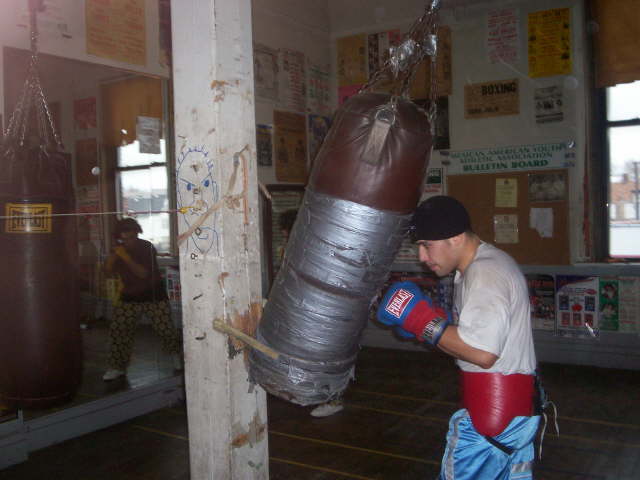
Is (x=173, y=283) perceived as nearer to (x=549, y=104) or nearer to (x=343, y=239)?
(x=549, y=104)

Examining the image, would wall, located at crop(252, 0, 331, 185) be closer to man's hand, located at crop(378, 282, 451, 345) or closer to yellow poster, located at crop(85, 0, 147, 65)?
yellow poster, located at crop(85, 0, 147, 65)

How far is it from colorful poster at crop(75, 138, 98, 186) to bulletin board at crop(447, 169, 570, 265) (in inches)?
141

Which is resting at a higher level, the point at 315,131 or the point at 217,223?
the point at 315,131

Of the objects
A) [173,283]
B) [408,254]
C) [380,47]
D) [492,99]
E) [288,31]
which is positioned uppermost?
[288,31]

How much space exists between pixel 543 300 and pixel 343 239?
4594 mm

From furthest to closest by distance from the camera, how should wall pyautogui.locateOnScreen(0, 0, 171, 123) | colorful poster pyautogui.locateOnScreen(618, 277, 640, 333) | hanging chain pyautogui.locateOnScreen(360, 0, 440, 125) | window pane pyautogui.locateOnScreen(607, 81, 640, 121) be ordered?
1. window pane pyautogui.locateOnScreen(607, 81, 640, 121)
2. colorful poster pyautogui.locateOnScreen(618, 277, 640, 333)
3. wall pyautogui.locateOnScreen(0, 0, 171, 123)
4. hanging chain pyautogui.locateOnScreen(360, 0, 440, 125)

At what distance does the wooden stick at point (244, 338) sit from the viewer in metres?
1.75

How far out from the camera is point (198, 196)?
76.5 inches

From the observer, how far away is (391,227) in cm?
172

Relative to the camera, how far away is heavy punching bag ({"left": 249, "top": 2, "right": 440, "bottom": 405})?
168 cm


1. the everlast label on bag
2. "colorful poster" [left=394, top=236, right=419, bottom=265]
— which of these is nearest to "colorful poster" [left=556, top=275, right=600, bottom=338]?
→ "colorful poster" [left=394, top=236, right=419, bottom=265]

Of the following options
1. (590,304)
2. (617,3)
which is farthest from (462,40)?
(590,304)

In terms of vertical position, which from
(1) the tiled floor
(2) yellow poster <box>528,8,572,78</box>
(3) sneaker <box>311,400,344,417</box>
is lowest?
(1) the tiled floor

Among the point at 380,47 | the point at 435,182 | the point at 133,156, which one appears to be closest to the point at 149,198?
the point at 133,156
